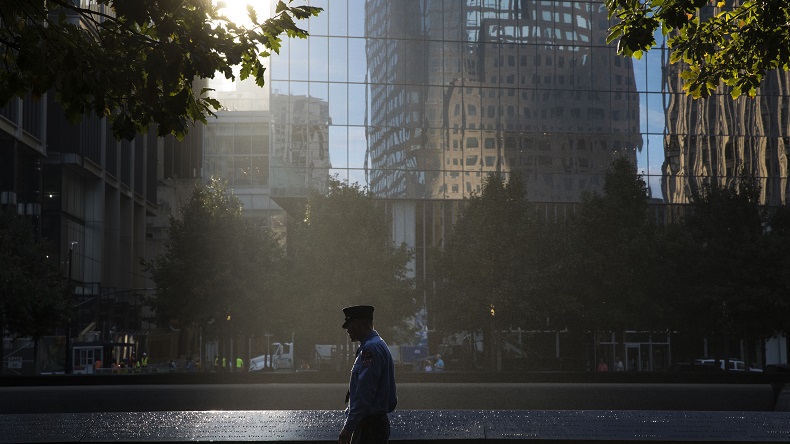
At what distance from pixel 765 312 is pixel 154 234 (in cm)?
6384

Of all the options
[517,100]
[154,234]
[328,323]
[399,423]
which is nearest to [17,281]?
[328,323]

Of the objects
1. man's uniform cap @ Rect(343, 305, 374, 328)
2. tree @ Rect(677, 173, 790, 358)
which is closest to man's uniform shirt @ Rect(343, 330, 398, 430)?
man's uniform cap @ Rect(343, 305, 374, 328)

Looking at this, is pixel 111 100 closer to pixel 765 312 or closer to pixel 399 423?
pixel 399 423

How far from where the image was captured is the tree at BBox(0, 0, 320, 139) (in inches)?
351

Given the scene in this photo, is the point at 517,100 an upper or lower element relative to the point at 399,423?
upper

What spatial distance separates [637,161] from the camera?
62.3 metres

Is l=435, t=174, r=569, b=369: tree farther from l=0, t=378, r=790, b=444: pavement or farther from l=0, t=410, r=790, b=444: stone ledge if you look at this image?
l=0, t=410, r=790, b=444: stone ledge

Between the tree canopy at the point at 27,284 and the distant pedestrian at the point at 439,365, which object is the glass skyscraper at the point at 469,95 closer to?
the distant pedestrian at the point at 439,365

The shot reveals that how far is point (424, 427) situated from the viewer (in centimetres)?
1443

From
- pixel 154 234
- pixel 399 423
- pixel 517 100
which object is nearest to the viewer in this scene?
pixel 399 423

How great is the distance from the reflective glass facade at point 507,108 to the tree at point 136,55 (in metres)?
50.7

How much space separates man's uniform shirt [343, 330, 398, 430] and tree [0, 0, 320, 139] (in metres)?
2.56

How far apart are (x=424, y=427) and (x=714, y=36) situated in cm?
608

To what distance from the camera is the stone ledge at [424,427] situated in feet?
46.0
